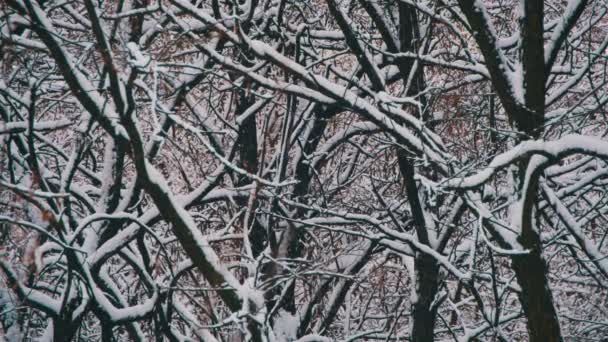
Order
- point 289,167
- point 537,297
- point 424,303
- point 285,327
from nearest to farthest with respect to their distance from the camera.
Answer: point 537,297, point 424,303, point 285,327, point 289,167

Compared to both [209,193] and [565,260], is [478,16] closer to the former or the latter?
[209,193]

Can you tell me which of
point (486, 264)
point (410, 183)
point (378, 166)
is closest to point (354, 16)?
point (378, 166)

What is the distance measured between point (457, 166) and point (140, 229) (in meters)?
2.69

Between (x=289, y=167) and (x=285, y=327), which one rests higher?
(x=289, y=167)

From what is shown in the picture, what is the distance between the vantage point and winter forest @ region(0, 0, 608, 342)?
16.2ft

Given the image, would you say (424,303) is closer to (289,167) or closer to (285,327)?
(285,327)

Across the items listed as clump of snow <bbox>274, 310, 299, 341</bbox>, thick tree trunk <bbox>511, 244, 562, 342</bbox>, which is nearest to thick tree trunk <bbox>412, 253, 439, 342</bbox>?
clump of snow <bbox>274, 310, 299, 341</bbox>

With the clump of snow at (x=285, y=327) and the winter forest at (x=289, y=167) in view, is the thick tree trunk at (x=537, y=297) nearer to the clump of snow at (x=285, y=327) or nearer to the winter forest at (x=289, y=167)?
the winter forest at (x=289, y=167)

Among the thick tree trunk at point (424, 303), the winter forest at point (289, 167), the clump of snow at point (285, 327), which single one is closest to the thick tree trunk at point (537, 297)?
the winter forest at point (289, 167)

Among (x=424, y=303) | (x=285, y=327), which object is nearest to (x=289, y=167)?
(x=285, y=327)

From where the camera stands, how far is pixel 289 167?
8.27 metres

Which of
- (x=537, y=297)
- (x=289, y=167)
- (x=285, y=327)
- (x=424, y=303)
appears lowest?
(x=537, y=297)

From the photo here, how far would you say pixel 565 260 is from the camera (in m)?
9.38

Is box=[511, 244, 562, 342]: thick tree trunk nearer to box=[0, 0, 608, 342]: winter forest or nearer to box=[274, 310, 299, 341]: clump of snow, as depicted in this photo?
box=[0, 0, 608, 342]: winter forest
